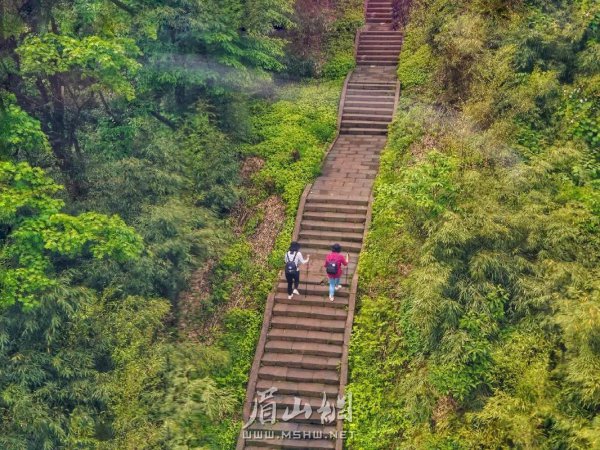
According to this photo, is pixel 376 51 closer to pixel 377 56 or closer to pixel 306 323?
pixel 377 56

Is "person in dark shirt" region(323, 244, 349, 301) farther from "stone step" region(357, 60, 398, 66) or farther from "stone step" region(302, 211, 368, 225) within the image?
"stone step" region(357, 60, 398, 66)

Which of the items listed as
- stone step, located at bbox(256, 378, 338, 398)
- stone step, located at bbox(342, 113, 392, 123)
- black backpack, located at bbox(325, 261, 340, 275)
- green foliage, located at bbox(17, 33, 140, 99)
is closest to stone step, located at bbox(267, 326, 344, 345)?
stone step, located at bbox(256, 378, 338, 398)

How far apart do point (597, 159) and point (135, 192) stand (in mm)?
10585

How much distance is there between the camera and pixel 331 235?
14719 mm

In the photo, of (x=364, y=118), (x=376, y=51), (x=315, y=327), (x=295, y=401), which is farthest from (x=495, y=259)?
(x=376, y=51)

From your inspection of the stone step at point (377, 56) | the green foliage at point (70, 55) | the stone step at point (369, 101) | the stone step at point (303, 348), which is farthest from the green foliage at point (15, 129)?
the stone step at point (377, 56)

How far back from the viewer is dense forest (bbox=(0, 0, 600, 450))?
9.98m

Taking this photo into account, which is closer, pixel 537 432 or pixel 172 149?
pixel 537 432

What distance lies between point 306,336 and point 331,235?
3.05m

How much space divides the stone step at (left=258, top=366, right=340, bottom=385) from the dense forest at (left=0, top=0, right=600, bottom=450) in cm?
46

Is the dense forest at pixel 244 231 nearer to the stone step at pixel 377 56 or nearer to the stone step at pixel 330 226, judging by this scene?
the stone step at pixel 330 226

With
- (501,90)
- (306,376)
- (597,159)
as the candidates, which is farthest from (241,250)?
(597,159)

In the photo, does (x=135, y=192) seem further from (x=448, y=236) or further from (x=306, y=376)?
(x=448, y=236)

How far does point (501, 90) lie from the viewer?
48.2 ft
